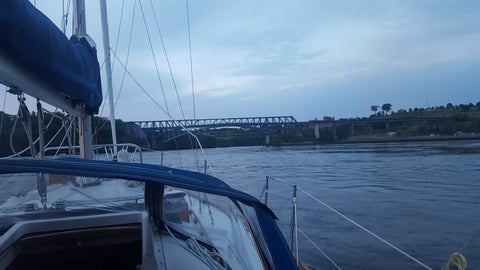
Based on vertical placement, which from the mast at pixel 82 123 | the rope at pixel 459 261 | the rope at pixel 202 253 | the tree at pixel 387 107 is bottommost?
the rope at pixel 202 253

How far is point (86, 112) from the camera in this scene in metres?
3.86

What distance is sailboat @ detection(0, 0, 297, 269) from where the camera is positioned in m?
1.99

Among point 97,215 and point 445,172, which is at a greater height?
point 97,215

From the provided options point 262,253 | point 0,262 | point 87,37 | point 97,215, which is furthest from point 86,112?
point 262,253

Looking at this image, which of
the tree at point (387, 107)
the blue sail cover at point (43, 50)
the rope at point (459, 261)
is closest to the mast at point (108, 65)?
the blue sail cover at point (43, 50)

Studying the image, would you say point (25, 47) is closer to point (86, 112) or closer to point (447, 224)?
point (86, 112)

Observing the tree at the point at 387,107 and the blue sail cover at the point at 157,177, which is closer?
the blue sail cover at the point at 157,177

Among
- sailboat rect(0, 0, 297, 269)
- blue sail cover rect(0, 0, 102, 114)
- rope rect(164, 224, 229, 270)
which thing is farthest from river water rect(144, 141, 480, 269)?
blue sail cover rect(0, 0, 102, 114)

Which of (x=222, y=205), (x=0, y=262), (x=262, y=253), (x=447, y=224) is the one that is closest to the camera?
(x=0, y=262)

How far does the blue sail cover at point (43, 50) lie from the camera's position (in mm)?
1847

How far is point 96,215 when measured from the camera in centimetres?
249

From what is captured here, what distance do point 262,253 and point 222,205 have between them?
845 mm

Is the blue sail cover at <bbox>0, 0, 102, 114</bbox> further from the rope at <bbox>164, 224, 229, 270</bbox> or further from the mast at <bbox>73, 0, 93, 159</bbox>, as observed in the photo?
the rope at <bbox>164, 224, 229, 270</bbox>

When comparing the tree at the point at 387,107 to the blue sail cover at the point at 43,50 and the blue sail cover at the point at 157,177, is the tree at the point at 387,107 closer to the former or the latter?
the blue sail cover at the point at 43,50
